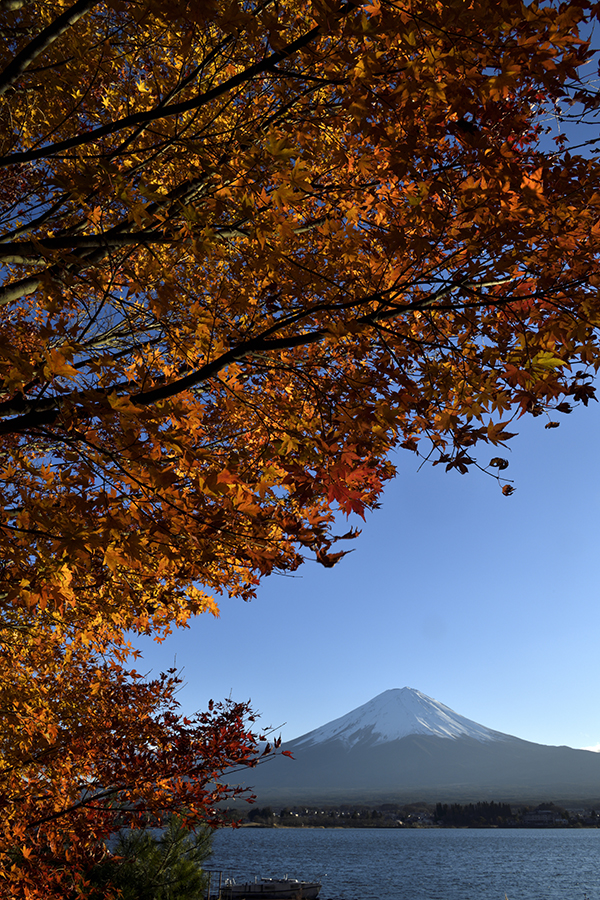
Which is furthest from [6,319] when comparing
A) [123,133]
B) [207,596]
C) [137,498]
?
[137,498]

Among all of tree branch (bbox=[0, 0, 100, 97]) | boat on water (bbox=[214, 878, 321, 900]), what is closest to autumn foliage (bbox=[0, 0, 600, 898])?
tree branch (bbox=[0, 0, 100, 97])

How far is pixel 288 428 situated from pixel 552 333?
1.59 metres

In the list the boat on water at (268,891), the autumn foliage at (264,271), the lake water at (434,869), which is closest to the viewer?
the autumn foliage at (264,271)

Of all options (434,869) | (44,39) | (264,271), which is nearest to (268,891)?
(264,271)

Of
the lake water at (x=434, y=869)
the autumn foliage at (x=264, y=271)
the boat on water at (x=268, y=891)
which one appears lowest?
the lake water at (x=434, y=869)

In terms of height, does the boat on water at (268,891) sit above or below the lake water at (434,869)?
above

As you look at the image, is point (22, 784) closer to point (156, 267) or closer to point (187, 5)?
point (156, 267)

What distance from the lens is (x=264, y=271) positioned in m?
3.31

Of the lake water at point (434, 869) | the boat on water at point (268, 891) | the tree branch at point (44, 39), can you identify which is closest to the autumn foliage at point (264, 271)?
the tree branch at point (44, 39)

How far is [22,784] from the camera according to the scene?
5.68 m

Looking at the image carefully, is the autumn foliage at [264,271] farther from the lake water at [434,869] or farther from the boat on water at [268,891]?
the lake water at [434,869]

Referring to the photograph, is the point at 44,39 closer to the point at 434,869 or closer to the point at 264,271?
the point at 264,271

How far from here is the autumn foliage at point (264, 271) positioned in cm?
260

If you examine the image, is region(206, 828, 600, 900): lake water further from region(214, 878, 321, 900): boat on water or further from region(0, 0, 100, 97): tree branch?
region(0, 0, 100, 97): tree branch
